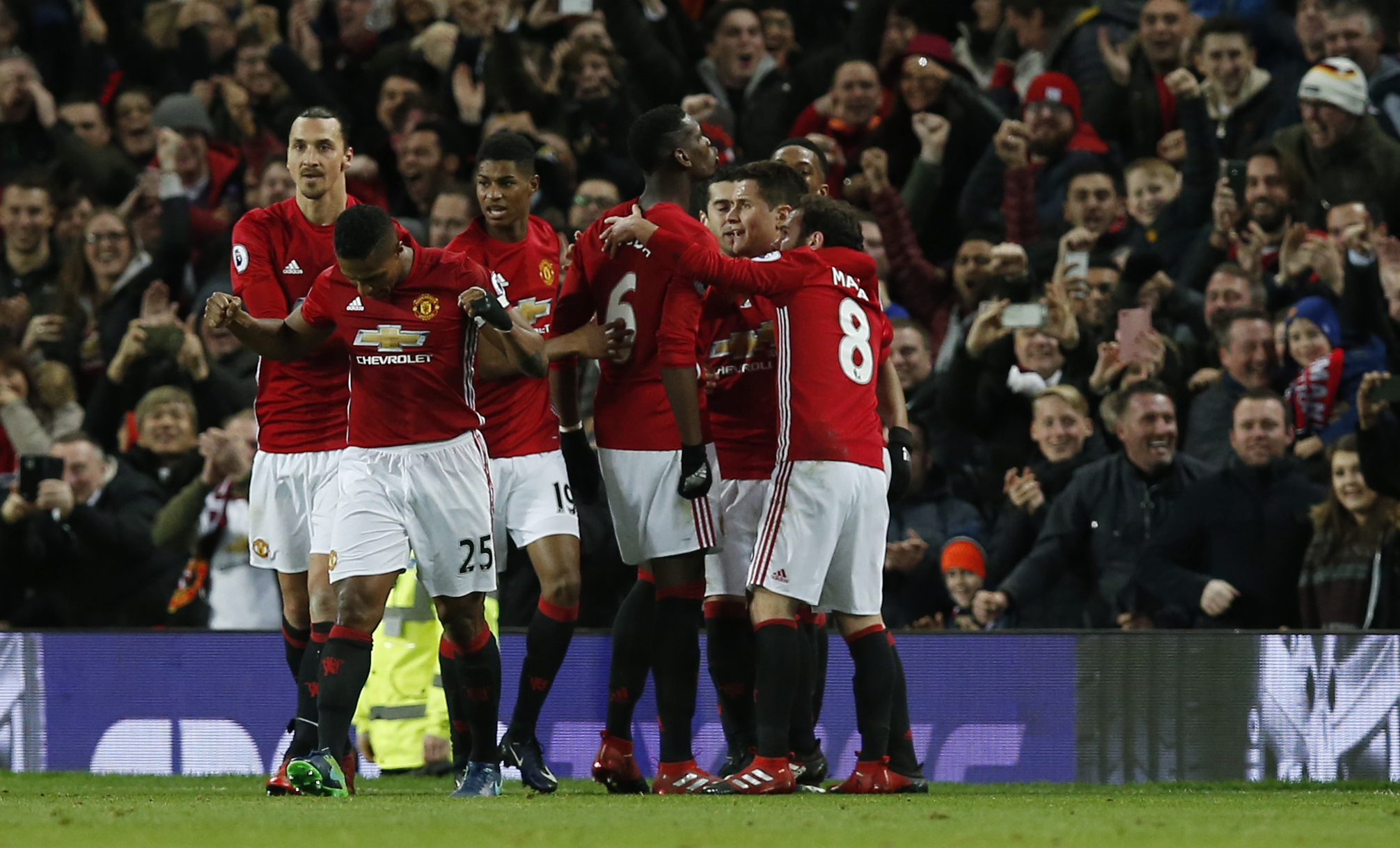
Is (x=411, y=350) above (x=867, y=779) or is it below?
above

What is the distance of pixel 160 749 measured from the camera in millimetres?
10023

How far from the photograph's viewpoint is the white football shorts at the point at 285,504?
8.08 metres

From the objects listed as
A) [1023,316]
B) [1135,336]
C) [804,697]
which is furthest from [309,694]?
[1135,336]

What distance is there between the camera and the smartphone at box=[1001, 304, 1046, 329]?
35.5 ft

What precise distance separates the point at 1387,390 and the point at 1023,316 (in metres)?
2.56

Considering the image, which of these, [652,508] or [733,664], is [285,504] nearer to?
[652,508]

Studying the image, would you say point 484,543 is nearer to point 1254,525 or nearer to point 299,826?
point 299,826

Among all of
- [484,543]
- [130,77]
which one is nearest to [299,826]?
[484,543]

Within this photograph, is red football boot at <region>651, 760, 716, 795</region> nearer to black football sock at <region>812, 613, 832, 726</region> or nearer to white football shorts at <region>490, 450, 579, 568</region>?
black football sock at <region>812, 613, 832, 726</region>

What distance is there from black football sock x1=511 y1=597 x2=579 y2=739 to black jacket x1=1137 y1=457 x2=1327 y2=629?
11.2 ft

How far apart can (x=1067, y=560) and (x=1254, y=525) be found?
37.9 inches

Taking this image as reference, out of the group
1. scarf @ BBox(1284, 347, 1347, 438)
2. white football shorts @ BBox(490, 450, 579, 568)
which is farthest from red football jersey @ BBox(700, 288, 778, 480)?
scarf @ BBox(1284, 347, 1347, 438)

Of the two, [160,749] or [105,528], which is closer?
[160,749]

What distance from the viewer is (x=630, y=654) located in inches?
303
